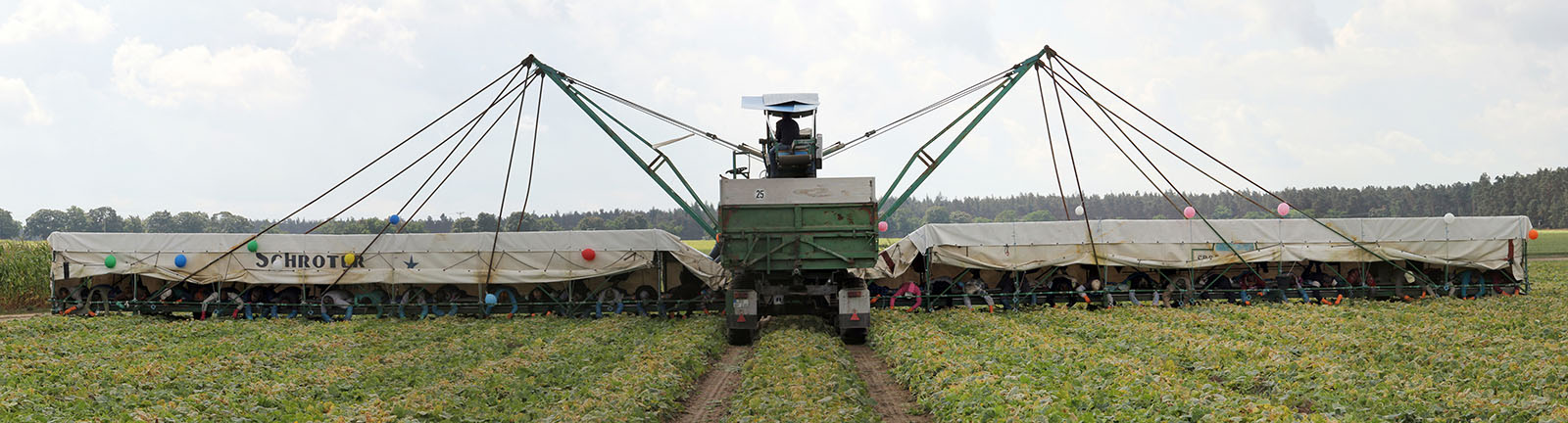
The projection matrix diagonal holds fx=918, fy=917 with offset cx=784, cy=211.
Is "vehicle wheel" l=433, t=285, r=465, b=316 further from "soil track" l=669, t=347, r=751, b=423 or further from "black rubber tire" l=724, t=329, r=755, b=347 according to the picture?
"soil track" l=669, t=347, r=751, b=423

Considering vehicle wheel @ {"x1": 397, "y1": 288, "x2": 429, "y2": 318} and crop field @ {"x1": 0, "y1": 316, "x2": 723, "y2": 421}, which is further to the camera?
vehicle wheel @ {"x1": 397, "y1": 288, "x2": 429, "y2": 318}

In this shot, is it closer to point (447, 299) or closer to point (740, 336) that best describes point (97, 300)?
point (447, 299)

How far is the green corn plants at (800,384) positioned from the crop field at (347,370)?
104 cm

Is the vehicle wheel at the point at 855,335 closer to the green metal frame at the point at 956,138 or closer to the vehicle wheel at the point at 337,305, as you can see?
the green metal frame at the point at 956,138

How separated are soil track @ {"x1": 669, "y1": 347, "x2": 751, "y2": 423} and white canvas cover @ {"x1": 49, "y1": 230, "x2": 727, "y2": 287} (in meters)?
7.45

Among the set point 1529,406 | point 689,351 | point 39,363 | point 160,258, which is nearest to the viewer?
point 1529,406

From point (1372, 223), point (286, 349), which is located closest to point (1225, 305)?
point (1372, 223)

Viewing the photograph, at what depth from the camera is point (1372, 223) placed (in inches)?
974

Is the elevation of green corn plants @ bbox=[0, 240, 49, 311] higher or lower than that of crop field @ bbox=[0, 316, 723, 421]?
higher

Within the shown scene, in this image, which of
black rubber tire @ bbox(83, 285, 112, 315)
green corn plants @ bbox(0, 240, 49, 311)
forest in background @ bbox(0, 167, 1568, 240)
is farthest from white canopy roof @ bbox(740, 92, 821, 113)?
forest in background @ bbox(0, 167, 1568, 240)

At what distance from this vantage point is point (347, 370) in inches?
537

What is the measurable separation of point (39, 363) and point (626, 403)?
10.1 metres

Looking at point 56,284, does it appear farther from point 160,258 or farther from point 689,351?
point 689,351

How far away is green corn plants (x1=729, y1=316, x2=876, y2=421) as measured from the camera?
1031cm
